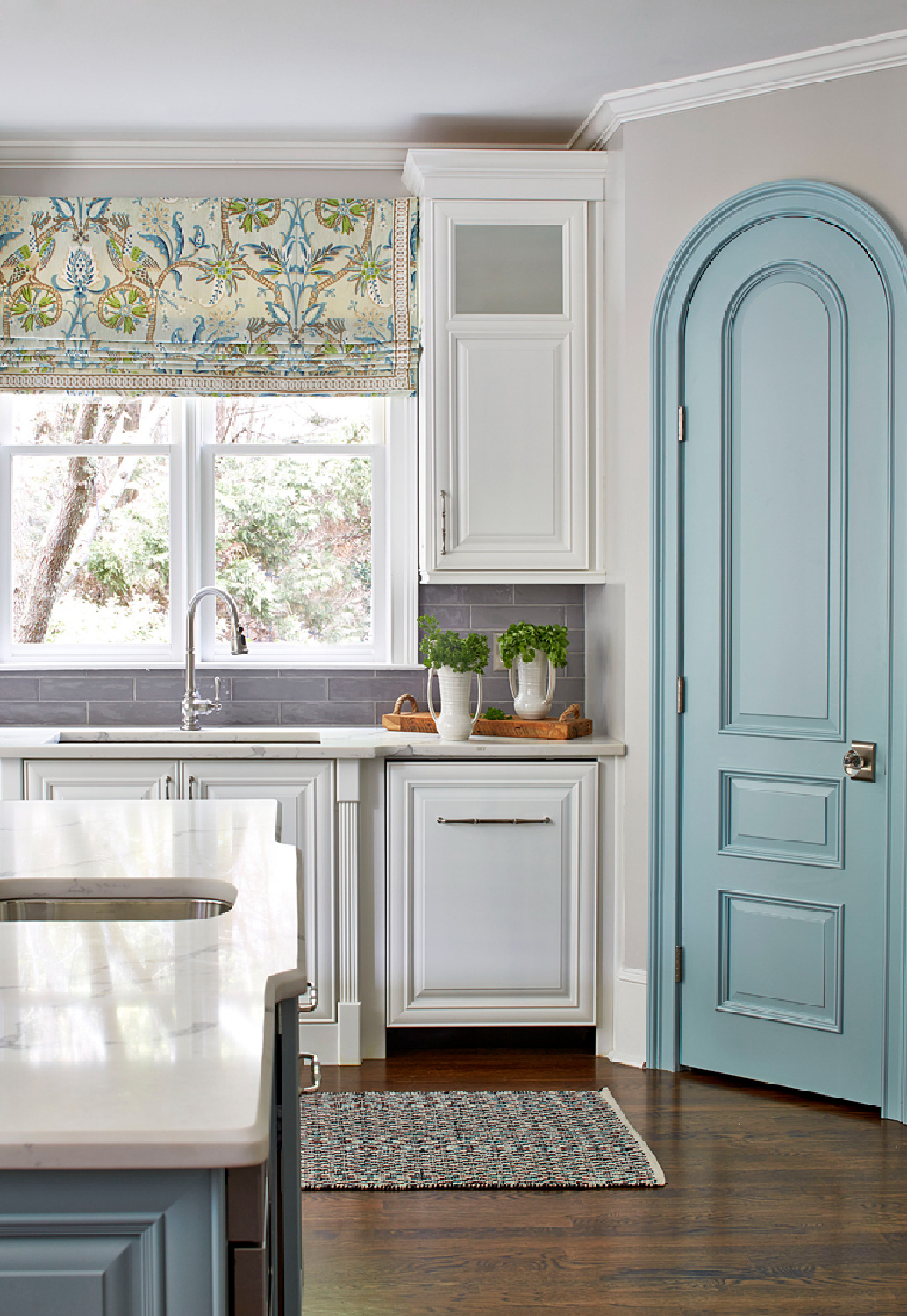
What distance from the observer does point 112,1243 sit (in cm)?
84

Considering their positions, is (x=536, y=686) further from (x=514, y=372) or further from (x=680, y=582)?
(x=514, y=372)

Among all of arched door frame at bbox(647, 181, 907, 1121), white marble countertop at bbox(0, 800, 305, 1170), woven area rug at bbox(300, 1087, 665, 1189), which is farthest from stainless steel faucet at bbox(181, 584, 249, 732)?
white marble countertop at bbox(0, 800, 305, 1170)

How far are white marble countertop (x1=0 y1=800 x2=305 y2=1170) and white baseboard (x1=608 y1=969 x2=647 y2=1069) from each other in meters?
1.72

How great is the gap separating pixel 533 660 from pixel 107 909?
191 cm

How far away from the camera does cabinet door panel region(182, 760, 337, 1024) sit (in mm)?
3061

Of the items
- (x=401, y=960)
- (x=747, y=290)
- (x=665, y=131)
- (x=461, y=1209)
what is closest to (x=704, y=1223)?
(x=461, y=1209)

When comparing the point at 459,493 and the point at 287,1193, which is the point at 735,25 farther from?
the point at 287,1193

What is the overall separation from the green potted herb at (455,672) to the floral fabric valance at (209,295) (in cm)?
88

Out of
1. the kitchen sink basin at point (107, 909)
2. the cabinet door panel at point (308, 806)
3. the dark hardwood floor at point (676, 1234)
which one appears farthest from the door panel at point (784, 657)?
the kitchen sink basin at point (107, 909)

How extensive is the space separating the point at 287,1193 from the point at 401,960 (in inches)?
68.6

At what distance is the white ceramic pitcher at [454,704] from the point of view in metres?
3.24

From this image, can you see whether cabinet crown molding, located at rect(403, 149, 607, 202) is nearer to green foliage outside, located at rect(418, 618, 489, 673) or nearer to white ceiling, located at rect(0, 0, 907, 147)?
white ceiling, located at rect(0, 0, 907, 147)

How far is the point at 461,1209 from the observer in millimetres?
2268

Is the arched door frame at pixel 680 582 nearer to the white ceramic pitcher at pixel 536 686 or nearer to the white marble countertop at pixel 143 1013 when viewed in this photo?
the white ceramic pitcher at pixel 536 686
